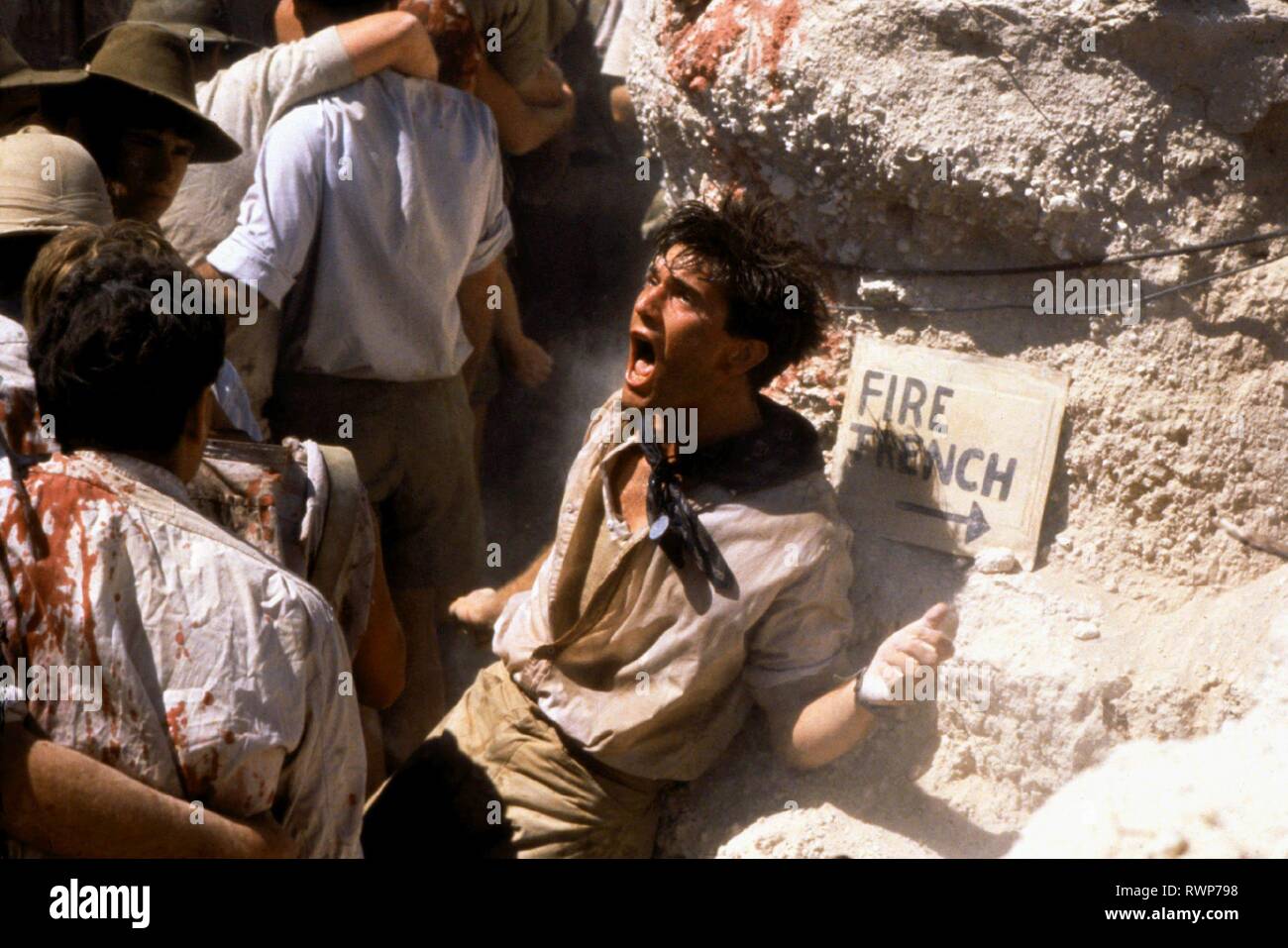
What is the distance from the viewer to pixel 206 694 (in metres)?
1.83

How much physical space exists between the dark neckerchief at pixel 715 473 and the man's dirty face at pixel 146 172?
123cm

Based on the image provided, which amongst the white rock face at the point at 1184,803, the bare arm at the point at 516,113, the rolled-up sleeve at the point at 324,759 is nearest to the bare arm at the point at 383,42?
the bare arm at the point at 516,113

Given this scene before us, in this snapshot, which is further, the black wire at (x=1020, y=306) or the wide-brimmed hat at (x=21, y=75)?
the wide-brimmed hat at (x=21, y=75)

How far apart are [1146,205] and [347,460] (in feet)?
4.93

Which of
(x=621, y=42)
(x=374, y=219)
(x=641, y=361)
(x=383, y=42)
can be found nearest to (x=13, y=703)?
(x=641, y=361)

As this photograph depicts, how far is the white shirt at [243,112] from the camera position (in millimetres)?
3348

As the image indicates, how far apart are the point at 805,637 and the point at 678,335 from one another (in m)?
0.57

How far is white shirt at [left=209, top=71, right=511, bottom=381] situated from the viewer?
3.24 metres

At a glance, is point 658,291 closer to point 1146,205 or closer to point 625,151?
point 1146,205

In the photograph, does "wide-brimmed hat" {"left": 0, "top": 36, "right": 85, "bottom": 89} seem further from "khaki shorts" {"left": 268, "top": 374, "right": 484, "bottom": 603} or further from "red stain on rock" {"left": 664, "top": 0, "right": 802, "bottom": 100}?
"red stain on rock" {"left": 664, "top": 0, "right": 802, "bottom": 100}

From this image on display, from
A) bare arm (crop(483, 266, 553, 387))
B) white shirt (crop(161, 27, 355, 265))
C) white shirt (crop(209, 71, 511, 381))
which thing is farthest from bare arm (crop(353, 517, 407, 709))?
bare arm (crop(483, 266, 553, 387))

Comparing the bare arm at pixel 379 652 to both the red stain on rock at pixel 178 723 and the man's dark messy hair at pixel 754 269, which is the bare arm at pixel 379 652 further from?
the man's dark messy hair at pixel 754 269

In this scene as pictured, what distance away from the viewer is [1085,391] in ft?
8.77

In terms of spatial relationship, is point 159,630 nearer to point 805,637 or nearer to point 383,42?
point 805,637
